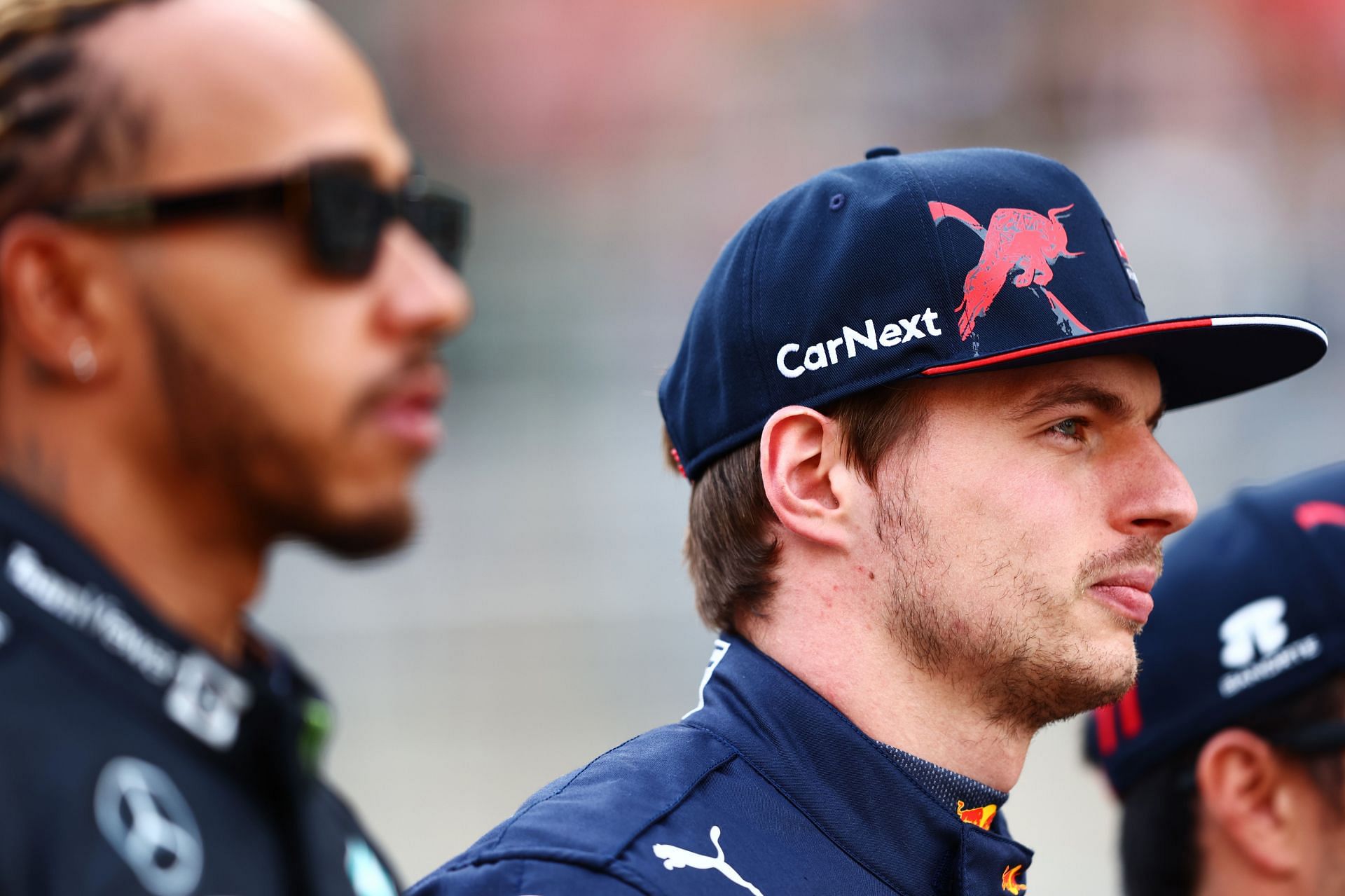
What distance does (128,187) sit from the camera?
114 centimetres

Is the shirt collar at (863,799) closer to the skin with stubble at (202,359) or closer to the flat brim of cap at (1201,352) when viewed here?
the flat brim of cap at (1201,352)

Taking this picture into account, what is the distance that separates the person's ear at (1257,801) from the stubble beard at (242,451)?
170cm

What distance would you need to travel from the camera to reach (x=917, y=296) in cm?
195

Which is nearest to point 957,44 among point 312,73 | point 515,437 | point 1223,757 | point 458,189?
point 458,189

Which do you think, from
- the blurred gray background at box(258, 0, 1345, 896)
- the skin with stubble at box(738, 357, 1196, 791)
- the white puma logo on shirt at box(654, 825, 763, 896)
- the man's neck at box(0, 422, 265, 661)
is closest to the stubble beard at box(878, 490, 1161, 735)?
the skin with stubble at box(738, 357, 1196, 791)

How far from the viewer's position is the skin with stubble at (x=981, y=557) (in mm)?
1926

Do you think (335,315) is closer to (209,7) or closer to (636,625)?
(209,7)

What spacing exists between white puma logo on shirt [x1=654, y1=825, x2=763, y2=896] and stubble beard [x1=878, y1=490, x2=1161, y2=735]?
0.39 meters

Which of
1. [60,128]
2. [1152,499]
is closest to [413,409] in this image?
[60,128]

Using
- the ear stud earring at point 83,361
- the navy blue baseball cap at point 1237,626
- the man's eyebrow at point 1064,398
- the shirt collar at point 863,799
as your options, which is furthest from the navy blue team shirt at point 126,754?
the navy blue baseball cap at point 1237,626

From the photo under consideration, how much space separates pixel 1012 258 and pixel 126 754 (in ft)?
4.23

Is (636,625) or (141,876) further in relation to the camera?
(636,625)

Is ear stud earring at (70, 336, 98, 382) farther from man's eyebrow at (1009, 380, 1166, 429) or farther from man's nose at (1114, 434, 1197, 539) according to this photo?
man's nose at (1114, 434, 1197, 539)

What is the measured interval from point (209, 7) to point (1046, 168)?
4.16 ft
